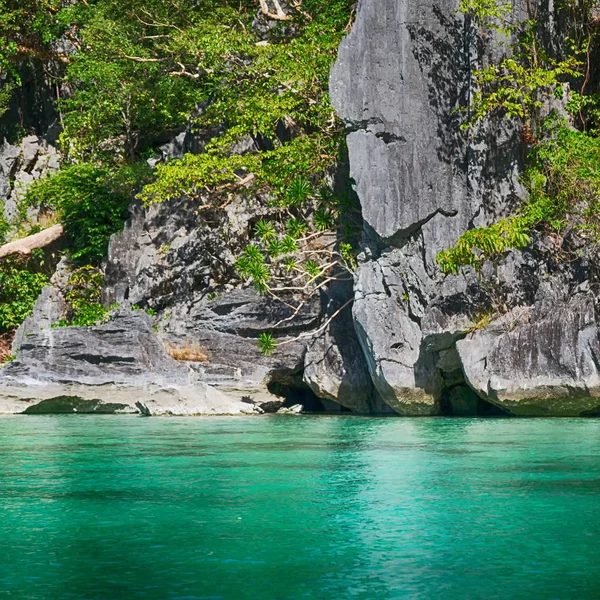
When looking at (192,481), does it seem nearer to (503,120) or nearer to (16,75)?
(503,120)

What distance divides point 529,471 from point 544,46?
11001mm

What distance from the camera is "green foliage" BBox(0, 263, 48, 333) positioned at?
2553 cm

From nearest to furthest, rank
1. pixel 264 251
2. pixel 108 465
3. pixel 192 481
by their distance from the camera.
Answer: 1. pixel 192 481
2. pixel 108 465
3. pixel 264 251

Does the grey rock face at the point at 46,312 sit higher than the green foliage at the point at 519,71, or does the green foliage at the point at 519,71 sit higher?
the green foliage at the point at 519,71

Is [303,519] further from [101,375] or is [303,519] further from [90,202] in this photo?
[90,202]

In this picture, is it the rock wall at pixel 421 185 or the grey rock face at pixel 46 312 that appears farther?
the grey rock face at pixel 46 312

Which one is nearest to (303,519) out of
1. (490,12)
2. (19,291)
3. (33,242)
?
(490,12)

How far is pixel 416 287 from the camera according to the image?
17625 millimetres

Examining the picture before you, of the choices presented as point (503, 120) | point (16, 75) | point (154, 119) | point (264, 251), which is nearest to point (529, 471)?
point (503, 120)

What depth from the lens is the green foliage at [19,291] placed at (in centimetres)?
2553

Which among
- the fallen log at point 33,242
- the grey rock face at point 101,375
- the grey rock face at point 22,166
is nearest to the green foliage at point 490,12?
the grey rock face at point 101,375

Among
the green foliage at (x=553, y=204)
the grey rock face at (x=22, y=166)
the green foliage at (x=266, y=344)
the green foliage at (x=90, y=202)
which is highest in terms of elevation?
the grey rock face at (x=22, y=166)

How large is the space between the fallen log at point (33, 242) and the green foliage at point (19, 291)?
0.49 m

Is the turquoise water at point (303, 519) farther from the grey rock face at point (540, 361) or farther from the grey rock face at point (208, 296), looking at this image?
the grey rock face at point (208, 296)
